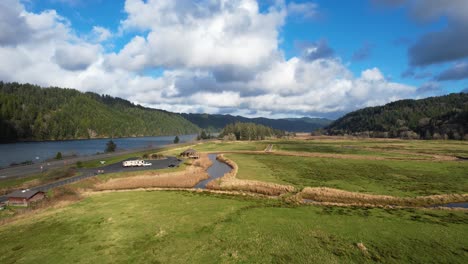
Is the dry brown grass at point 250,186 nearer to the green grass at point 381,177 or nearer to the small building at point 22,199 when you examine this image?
the green grass at point 381,177

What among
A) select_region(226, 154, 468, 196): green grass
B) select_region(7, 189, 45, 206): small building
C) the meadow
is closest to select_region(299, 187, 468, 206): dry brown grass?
the meadow

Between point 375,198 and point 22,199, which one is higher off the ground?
point 22,199

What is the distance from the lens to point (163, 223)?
30.4 meters

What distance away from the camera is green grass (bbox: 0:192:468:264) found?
22.3 m

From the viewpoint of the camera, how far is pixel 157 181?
196 feet

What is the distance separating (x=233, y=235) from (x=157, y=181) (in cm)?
3792

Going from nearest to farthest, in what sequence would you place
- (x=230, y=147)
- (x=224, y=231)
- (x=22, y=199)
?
(x=224, y=231) → (x=22, y=199) → (x=230, y=147)

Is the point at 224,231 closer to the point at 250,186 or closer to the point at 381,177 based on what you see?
Answer: the point at 250,186

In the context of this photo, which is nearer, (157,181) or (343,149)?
(157,181)

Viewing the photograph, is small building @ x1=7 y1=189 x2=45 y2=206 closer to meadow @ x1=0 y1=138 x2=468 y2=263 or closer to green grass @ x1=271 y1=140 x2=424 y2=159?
meadow @ x1=0 y1=138 x2=468 y2=263

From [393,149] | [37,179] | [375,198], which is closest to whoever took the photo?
[375,198]

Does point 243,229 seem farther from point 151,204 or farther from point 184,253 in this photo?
point 151,204

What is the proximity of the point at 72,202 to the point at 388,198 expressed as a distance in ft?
174

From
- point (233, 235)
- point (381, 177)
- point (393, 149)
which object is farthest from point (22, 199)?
point (393, 149)
